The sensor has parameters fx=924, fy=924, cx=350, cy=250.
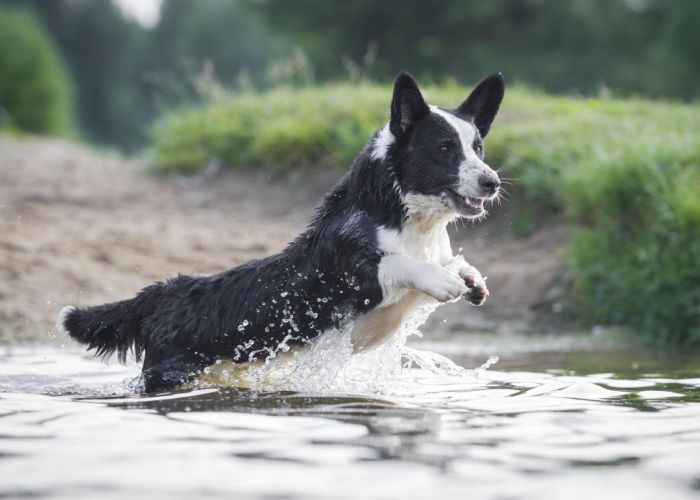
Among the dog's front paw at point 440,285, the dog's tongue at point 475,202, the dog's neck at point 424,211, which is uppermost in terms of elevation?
the dog's tongue at point 475,202

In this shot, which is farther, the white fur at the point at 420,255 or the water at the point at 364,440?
the white fur at the point at 420,255

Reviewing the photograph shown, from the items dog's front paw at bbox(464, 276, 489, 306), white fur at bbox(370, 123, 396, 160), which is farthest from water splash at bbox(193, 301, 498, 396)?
white fur at bbox(370, 123, 396, 160)

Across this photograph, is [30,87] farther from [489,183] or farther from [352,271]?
[489,183]

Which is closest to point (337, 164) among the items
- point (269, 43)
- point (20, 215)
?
point (20, 215)

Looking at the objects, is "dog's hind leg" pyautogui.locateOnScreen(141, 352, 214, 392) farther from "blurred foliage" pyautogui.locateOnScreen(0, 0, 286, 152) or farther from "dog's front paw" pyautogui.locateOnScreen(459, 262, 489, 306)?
"blurred foliage" pyautogui.locateOnScreen(0, 0, 286, 152)

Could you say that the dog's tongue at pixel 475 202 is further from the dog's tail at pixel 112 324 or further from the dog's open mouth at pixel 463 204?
the dog's tail at pixel 112 324

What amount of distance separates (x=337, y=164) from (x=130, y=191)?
257cm

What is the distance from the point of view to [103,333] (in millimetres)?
4582

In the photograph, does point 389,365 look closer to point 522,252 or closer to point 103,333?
point 103,333

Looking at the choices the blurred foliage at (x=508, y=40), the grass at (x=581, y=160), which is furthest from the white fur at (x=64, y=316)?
the blurred foliage at (x=508, y=40)

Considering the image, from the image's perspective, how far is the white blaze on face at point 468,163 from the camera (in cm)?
425

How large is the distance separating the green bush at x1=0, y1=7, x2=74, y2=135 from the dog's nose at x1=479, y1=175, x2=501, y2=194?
22.9 meters

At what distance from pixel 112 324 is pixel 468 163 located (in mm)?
1905

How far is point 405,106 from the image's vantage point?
14.3 ft
